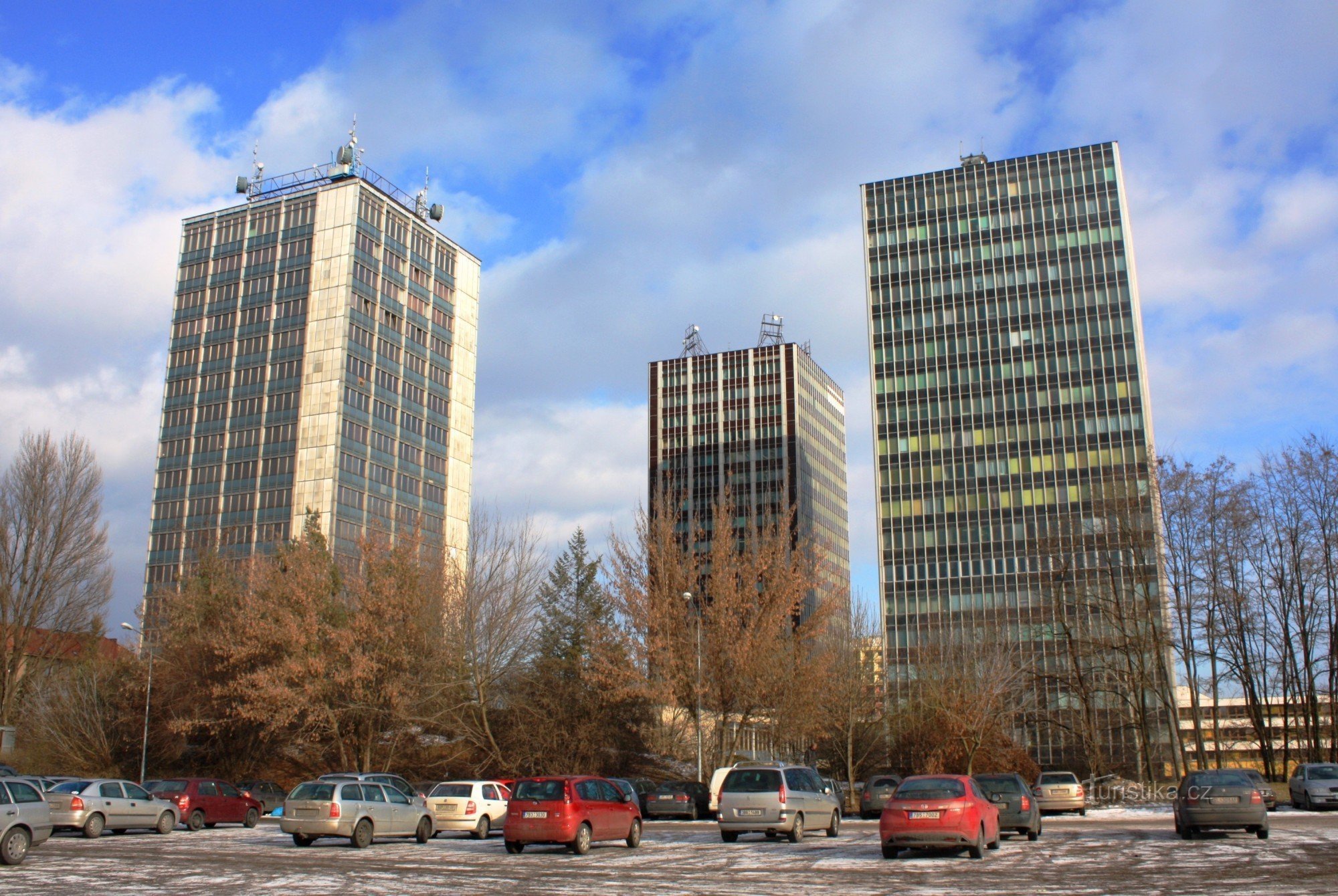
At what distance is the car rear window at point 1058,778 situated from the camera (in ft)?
121

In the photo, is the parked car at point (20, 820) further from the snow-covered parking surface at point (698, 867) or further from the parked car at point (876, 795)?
the parked car at point (876, 795)

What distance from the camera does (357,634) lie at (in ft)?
149

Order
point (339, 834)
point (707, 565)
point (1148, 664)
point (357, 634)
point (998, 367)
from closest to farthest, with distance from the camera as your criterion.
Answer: point (339, 834), point (357, 634), point (707, 565), point (1148, 664), point (998, 367)

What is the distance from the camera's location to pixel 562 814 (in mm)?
21828

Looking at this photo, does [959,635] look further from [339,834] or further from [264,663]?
[339,834]

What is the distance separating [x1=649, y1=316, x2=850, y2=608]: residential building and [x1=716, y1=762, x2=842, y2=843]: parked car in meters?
107

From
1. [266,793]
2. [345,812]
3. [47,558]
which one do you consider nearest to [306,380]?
[47,558]

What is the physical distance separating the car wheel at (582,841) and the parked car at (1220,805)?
1299cm

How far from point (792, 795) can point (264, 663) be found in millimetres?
30721

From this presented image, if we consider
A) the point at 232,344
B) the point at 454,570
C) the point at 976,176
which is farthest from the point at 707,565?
the point at 232,344

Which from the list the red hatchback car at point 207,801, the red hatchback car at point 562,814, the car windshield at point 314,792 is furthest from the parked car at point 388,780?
the red hatchback car at point 207,801

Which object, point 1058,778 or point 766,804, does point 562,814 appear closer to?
point 766,804

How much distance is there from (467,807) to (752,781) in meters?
8.46

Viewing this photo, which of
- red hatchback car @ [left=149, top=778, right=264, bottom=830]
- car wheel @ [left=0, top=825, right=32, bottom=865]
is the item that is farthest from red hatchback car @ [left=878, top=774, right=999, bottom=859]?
red hatchback car @ [left=149, top=778, right=264, bottom=830]
